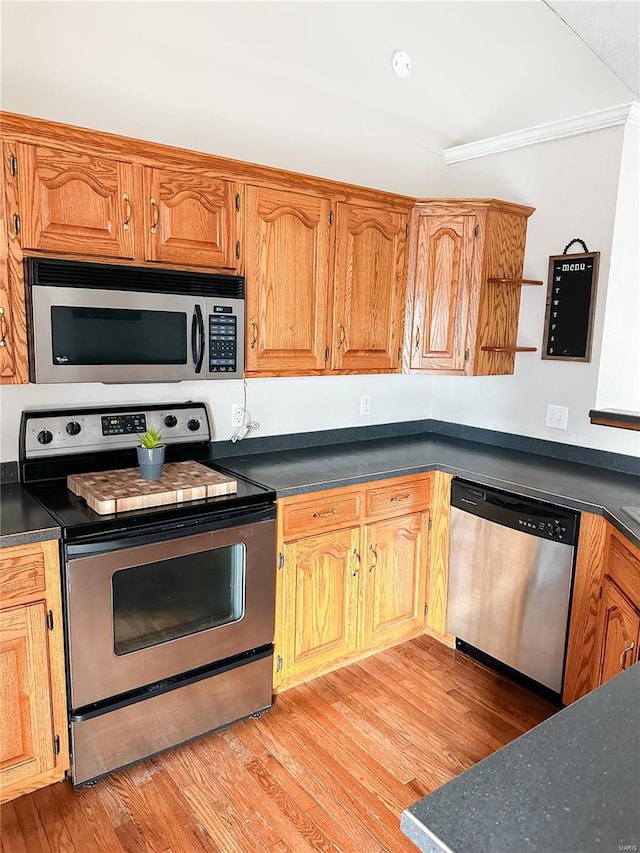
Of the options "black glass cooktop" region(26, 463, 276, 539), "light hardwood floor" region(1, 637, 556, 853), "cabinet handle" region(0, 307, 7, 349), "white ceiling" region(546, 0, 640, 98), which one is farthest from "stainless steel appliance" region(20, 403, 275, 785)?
"white ceiling" region(546, 0, 640, 98)

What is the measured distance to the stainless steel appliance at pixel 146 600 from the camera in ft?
6.24

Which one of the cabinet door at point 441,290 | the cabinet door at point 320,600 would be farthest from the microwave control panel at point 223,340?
the cabinet door at point 441,290

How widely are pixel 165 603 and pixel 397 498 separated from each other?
1.11 meters

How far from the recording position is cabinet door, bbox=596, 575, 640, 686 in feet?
6.24

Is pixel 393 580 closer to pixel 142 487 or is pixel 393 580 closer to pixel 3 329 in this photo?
pixel 142 487

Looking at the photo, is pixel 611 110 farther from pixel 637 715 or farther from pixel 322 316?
pixel 637 715

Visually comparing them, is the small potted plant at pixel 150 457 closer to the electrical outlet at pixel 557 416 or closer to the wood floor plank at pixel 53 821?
the wood floor plank at pixel 53 821

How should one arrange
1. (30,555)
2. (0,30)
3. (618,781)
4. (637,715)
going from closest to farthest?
(618,781) < (637,715) < (30,555) < (0,30)

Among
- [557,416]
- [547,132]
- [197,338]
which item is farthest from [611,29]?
[197,338]

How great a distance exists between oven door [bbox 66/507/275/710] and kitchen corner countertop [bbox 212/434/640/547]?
30 cm

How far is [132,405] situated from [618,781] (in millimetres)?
2132

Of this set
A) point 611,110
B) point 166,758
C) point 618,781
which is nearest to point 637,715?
point 618,781

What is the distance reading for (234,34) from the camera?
2.49 metres

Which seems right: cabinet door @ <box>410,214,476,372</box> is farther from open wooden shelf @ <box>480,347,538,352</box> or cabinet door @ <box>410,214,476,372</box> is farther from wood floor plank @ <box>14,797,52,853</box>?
wood floor plank @ <box>14,797,52,853</box>
